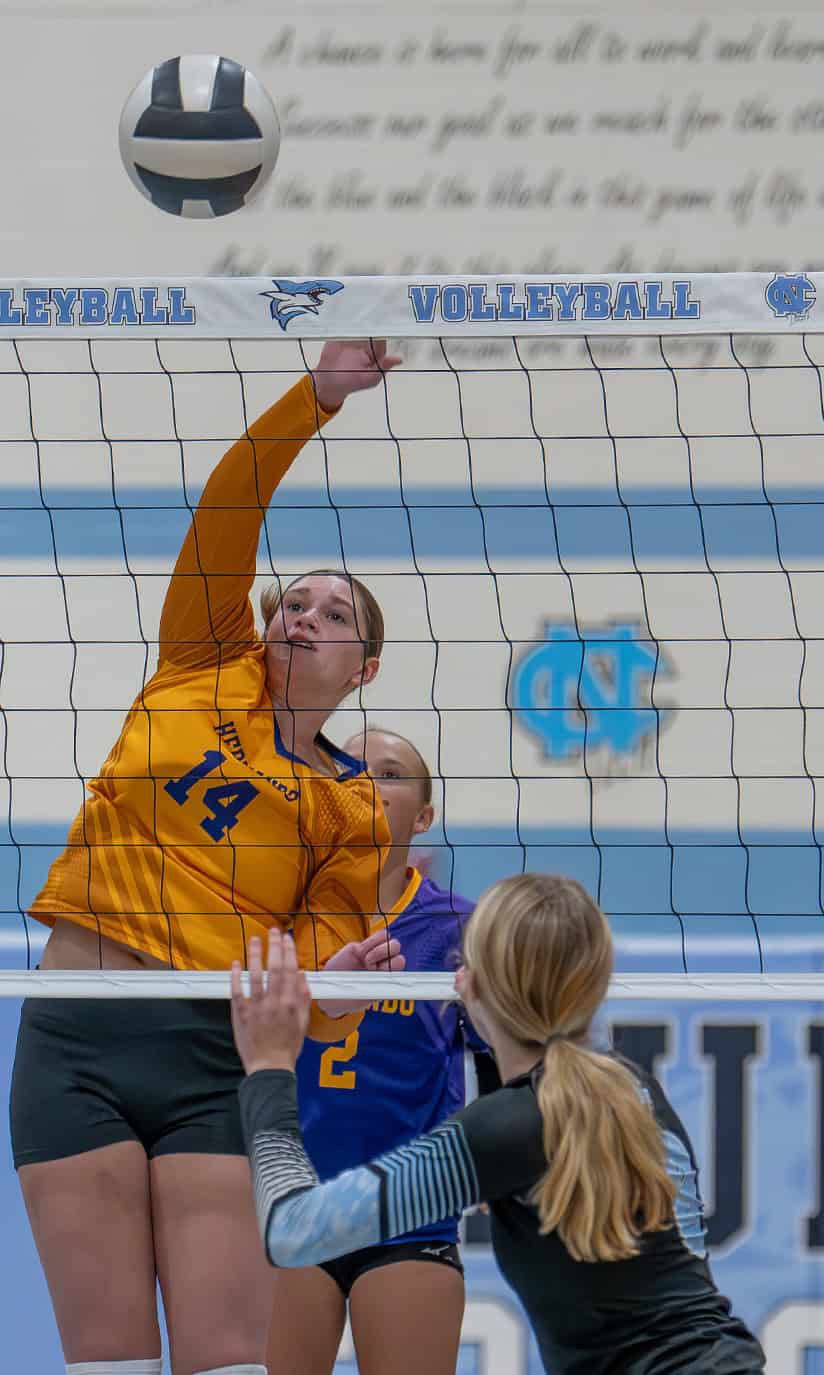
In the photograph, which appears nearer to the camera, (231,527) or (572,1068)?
(572,1068)

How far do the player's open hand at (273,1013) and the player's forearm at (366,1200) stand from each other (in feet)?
0.58

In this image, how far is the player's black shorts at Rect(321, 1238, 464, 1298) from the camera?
8.97ft

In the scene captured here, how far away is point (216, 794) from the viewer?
2.48 m

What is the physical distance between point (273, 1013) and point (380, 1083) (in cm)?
109

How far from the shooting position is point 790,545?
13.6 ft

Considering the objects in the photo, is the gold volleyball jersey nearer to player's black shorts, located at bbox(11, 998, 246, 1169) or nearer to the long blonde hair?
player's black shorts, located at bbox(11, 998, 246, 1169)

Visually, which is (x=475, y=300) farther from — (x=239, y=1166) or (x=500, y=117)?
(x=500, y=117)

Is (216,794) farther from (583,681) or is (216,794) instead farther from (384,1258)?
(583,681)

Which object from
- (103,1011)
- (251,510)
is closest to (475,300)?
(251,510)

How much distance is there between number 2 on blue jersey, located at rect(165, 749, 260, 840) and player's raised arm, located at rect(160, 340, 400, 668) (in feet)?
0.69

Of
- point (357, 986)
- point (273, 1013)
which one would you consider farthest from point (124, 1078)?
point (273, 1013)

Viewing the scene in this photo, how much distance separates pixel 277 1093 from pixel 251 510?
106 centimetres

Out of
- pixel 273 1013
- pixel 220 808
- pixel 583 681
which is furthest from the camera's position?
pixel 583 681

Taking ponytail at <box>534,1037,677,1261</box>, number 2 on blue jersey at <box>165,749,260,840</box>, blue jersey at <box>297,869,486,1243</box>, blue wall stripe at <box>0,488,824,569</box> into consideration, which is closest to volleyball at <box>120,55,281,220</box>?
number 2 on blue jersey at <box>165,749,260,840</box>
